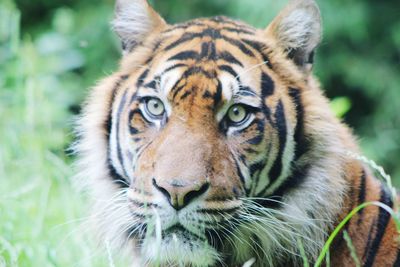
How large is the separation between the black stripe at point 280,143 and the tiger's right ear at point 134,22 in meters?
0.83

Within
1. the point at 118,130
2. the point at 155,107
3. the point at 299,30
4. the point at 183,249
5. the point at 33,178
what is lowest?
the point at 33,178

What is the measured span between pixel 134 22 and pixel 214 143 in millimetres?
964

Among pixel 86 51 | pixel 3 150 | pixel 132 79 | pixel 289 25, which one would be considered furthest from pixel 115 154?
pixel 86 51

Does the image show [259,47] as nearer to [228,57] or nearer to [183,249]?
[228,57]

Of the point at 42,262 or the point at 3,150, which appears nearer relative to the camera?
the point at 42,262

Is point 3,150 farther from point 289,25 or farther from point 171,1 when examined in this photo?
point 171,1

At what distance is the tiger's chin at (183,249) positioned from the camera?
10.9ft

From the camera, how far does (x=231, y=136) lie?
3.61 meters

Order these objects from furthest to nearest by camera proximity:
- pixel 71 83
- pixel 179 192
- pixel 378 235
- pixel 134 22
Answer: pixel 71 83 < pixel 134 22 < pixel 378 235 < pixel 179 192

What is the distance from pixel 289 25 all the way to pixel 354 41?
579 cm

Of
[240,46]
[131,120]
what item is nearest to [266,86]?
[240,46]

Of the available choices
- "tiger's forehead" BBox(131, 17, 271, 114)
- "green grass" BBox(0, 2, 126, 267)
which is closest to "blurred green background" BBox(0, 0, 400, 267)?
"green grass" BBox(0, 2, 126, 267)

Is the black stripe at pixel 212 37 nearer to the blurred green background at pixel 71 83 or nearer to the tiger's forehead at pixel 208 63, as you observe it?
the tiger's forehead at pixel 208 63

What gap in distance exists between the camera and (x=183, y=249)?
3.36 meters
